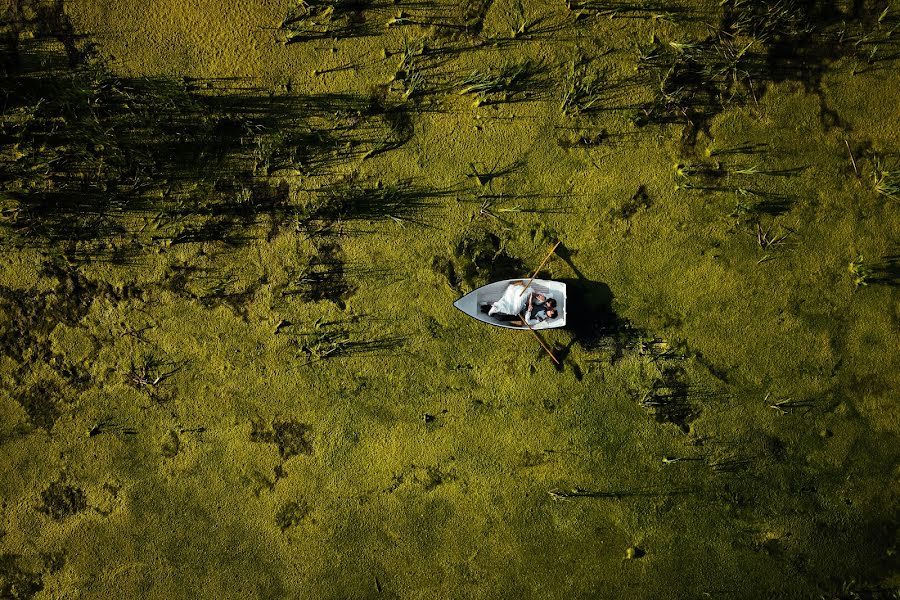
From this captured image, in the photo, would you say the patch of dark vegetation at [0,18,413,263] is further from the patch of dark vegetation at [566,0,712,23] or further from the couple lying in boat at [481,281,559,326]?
the patch of dark vegetation at [566,0,712,23]

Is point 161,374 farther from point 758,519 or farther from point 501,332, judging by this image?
point 758,519

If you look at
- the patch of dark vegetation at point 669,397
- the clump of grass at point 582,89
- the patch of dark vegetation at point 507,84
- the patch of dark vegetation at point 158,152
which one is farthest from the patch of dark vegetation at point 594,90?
the patch of dark vegetation at point 669,397

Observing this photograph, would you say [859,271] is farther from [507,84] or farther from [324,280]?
[324,280]

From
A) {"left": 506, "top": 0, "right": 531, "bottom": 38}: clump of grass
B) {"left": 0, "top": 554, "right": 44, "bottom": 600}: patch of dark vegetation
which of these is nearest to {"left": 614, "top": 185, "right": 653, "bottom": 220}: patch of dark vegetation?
{"left": 506, "top": 0, "right": 531, "bottom": 38}: clump of grass

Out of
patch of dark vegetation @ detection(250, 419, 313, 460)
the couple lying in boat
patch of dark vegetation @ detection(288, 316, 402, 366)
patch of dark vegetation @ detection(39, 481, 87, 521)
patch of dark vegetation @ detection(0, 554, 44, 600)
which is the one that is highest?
the couple lying in boat

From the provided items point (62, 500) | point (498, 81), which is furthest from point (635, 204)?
point (62, 500)

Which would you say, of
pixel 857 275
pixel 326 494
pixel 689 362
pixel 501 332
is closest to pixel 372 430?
pixel 326 494
